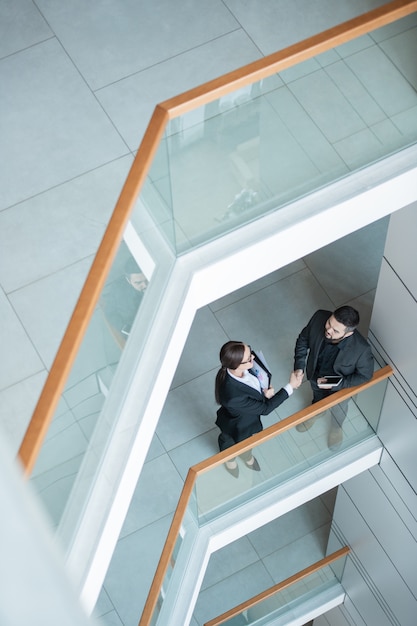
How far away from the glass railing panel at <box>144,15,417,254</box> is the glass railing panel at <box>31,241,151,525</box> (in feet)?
1.76

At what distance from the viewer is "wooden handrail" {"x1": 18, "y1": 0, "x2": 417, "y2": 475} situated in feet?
12.2

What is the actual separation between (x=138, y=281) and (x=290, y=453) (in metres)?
3.64

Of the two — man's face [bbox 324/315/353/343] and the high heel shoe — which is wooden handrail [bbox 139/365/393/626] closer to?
the high heel shoe

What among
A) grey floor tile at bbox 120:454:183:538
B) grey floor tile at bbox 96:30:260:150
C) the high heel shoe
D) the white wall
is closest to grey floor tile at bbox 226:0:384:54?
grey floor tile at bbox 96:30:260:150

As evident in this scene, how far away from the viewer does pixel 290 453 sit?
7418 mm

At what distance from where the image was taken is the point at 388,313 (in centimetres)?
660

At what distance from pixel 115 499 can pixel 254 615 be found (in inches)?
231

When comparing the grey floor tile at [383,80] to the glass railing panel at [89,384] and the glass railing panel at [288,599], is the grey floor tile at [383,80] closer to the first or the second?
the glass railing panel at [89,384]

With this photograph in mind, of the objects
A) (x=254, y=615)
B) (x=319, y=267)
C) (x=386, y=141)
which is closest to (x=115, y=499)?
(x=386, y=141)

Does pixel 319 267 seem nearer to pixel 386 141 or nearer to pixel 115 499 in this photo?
pixel 386 141

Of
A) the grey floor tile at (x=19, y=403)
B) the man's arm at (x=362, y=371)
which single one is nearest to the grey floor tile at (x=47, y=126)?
the grey floor tile at (x=19, y=403)

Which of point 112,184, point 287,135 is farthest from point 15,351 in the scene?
point 287,135

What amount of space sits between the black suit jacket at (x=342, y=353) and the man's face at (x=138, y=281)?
2232 mm

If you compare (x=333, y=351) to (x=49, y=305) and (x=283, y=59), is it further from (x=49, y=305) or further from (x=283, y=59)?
(x=283, y=59)
